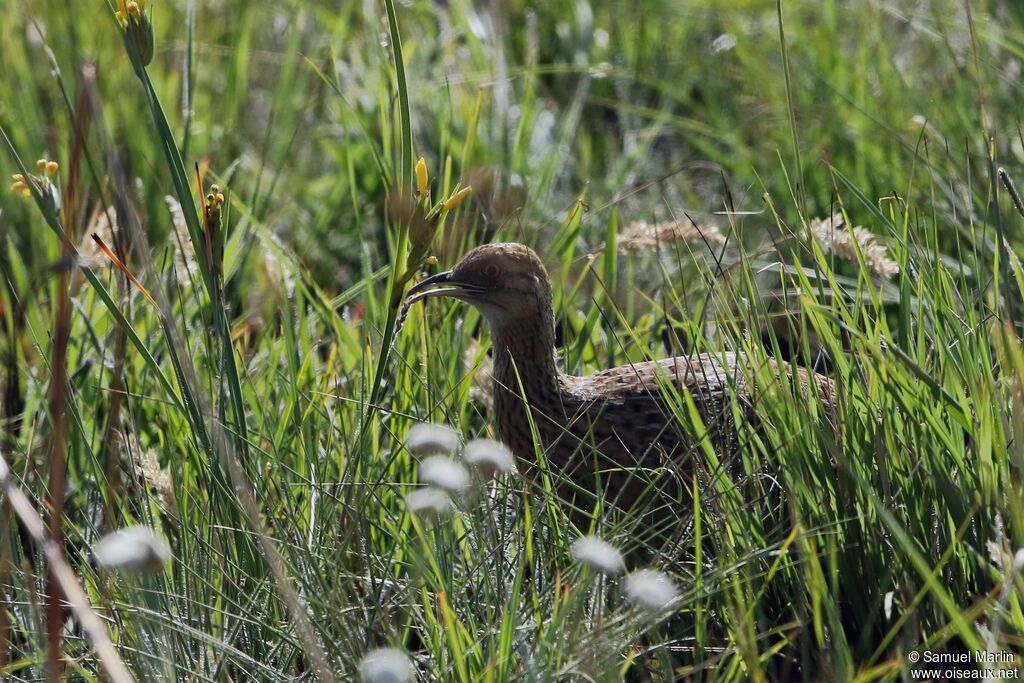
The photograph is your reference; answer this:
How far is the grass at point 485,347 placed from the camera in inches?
88.0

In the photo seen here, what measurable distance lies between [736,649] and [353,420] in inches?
45.4

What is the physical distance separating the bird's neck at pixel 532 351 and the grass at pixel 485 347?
9 cm

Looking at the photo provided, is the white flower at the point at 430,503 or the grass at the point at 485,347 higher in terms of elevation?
the white flower at the point at 430,503

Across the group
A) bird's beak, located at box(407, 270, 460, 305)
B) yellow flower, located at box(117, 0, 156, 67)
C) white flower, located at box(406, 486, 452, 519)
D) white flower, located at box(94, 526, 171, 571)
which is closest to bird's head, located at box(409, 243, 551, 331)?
bird's beak, located at box(407, 270, 460, 305)

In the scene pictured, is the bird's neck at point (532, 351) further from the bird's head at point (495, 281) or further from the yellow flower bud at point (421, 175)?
the yellow flower bud at point (421, 175)

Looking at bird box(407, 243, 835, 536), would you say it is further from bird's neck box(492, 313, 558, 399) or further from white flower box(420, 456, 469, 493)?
white flower box(420, 456, 469, 493)

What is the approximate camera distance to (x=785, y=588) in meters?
2.42

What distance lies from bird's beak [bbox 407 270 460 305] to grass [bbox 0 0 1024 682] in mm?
121

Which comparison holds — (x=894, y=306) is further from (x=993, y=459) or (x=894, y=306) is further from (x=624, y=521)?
(x=624, y=521)

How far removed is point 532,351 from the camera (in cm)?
332

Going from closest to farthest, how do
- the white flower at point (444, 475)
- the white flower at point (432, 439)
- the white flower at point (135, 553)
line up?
1. the white flower at point (135, 553)
2. the white flower at point (444, 475)
3. the white flower at point (432, 439)

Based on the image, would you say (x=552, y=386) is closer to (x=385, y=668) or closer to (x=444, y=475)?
(x=444, y=475)

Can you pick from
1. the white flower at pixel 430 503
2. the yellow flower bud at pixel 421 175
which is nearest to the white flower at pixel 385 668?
the white flower at pixel 430 503

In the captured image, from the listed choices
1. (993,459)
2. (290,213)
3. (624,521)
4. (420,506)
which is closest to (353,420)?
(624,521)
